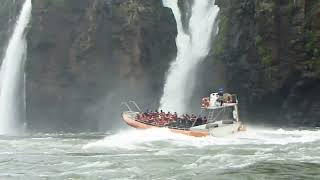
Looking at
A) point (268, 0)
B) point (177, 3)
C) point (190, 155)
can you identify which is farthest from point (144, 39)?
point (190, 155)

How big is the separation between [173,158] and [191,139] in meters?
8.08

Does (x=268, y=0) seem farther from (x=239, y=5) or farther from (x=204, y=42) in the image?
(x=204, y=42)

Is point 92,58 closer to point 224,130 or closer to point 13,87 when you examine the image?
point 13,87

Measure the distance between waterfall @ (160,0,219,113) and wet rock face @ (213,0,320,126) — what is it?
374 centimetres

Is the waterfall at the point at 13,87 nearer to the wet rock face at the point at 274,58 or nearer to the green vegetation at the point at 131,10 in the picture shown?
the green vegetation at the point at 131,10

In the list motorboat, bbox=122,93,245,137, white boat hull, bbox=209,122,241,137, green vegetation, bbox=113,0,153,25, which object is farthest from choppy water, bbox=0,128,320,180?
green vegetation, bbox=113,0,153,25

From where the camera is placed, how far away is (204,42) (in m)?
51.7

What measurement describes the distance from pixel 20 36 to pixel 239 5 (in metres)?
25.2

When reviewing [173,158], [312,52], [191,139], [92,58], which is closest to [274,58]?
[312,52]

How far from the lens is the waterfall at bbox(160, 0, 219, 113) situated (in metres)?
51.2

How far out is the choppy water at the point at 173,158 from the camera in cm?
2047

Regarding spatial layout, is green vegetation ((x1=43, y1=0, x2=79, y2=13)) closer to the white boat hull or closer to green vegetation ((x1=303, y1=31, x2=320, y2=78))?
green vegetation ((x1=303, y1=31, x2=320, y2=78))

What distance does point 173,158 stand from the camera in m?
24.6

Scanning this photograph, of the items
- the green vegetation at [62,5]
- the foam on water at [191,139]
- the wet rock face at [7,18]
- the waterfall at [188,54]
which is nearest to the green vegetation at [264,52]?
the waterfall at [188,54]
